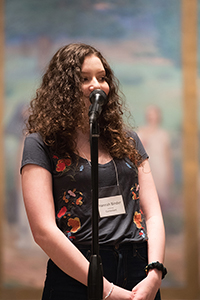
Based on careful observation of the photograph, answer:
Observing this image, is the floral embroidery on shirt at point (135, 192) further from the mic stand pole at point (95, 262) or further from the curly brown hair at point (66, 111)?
the mic stand pole at point (95, 262)

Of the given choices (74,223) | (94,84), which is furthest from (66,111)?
(74,223)

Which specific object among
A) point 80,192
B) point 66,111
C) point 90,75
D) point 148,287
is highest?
A: point 90,75

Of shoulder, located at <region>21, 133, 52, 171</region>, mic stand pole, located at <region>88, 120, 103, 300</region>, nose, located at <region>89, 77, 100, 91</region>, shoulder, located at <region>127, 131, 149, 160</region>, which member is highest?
nose, located at <region>89, 77, 100, 91</region>

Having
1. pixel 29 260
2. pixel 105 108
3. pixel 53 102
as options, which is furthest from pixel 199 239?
pixel 53 102

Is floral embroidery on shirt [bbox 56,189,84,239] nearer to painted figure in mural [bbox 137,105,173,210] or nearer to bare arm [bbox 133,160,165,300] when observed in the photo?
bare arm [bbox 133,160,165,300]

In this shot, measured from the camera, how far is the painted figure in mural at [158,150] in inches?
132

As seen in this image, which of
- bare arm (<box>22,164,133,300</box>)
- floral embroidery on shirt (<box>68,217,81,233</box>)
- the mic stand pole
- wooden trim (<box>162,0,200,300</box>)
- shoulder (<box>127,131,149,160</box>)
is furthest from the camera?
wooden trim (<box>162,0,200,300</box>)

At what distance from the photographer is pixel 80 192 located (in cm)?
137

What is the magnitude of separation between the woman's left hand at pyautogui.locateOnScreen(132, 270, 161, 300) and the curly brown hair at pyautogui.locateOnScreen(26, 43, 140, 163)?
1.55ft

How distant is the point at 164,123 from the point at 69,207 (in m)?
2.21

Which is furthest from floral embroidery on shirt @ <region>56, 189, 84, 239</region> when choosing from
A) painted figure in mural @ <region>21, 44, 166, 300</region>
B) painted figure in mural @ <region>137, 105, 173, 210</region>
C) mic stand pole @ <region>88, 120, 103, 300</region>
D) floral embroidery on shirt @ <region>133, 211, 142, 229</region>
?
painted figure in mural @ <region>137, 105, 173, 210</region>

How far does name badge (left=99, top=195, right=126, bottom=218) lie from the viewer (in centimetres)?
137

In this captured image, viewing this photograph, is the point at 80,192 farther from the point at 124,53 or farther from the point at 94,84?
the point at 124,53

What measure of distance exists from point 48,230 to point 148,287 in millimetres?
409
